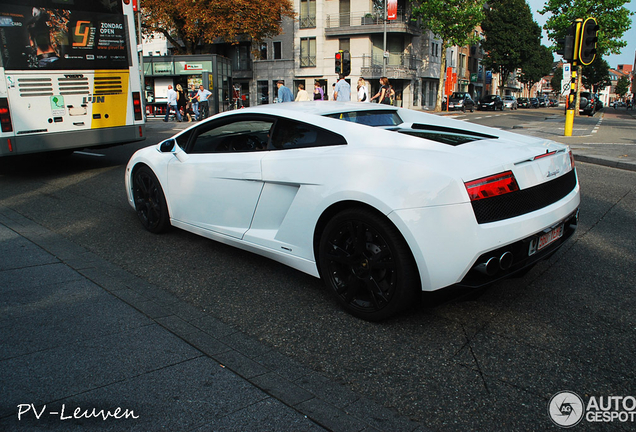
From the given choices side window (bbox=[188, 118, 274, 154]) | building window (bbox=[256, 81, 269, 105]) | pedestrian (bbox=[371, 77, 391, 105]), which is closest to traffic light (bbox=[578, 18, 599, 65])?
pedestrian (bbox=[371, 77, 391, 105])

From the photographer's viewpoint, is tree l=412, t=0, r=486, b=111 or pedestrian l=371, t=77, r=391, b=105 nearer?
pedestrian l=371, t=77, r=391, b=105

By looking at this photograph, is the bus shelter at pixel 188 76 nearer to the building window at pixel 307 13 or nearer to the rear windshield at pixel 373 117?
the building window at pixel 307 13

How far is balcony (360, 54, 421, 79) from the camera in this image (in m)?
46.1

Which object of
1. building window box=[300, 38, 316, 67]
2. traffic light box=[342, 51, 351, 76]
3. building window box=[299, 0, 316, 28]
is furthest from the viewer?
building window box=[300, 38, 316, 67]

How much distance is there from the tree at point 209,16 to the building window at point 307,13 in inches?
408

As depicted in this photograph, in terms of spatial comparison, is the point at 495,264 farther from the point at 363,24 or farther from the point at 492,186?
the point at 363,24

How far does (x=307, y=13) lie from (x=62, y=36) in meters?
42.1

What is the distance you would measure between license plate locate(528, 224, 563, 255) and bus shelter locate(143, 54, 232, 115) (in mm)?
25388

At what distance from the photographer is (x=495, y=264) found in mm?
2877

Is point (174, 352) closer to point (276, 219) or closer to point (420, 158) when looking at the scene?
point (276, 219)

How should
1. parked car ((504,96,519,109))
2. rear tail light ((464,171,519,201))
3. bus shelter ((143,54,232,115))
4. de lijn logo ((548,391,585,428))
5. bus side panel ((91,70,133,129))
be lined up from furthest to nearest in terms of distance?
parked car ((504,96,519,109)), bus shelter ((143,54,232,115)), bus side panel ((91,70,133,129)), rear tail light ((464,171,519,201)), de lijn logo ((548,391,585,428))

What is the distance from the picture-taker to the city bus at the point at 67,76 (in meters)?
8.01

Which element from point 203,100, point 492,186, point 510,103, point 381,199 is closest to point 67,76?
point 381,199

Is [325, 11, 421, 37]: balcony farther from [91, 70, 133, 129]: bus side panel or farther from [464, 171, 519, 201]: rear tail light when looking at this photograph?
[464, 171, 519, 201]: rear tail light
